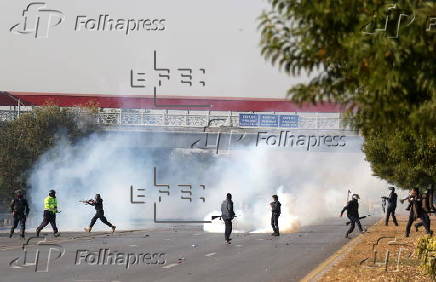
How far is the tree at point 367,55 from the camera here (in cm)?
739

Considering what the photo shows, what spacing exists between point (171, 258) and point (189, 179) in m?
50.2

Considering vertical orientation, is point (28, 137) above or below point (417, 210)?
above

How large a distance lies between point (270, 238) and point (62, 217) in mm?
24401

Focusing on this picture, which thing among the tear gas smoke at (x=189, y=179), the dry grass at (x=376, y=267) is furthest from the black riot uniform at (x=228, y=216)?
the tear gas smoke at (x=189, y=179)

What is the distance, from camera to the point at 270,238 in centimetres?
3123

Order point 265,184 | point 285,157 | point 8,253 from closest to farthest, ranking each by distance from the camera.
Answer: point 8,253
point 265,184
point 285,157

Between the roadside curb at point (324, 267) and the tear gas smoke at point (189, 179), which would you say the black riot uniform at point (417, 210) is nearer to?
the roadside curb at point (324, 267)

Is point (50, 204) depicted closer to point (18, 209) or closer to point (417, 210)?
point (18, 209)

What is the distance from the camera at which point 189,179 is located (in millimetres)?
71625

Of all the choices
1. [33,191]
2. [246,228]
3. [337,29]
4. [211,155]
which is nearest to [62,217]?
[33,191]

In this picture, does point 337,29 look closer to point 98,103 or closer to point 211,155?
point 211,155

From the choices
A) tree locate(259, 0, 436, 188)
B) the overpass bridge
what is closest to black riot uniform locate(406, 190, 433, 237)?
tree locate(259, 0, 436, 188)

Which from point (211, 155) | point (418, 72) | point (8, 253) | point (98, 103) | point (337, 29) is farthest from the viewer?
point (98, 103)

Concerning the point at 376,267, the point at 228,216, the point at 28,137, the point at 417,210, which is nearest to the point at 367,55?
the point at 376,267
